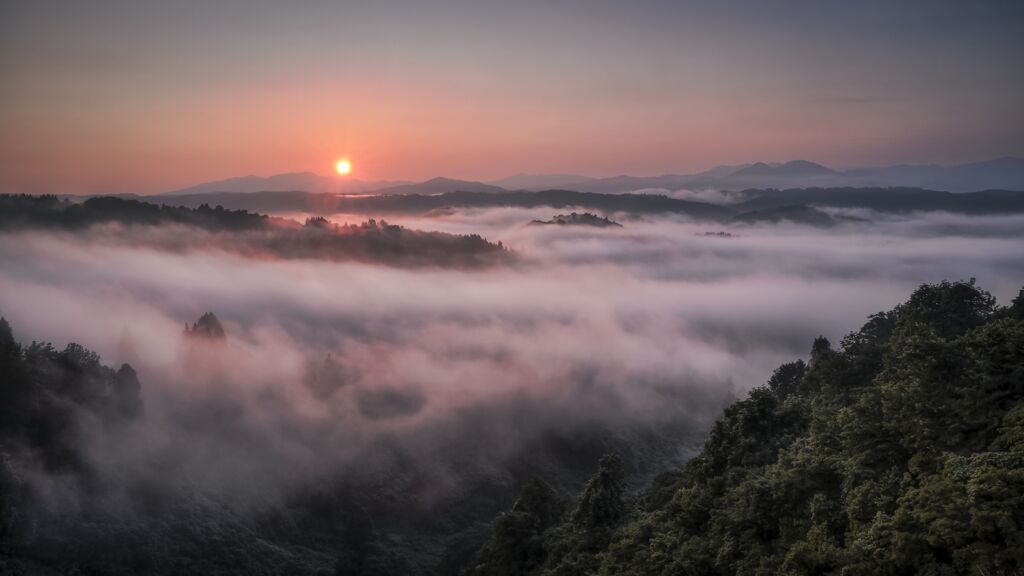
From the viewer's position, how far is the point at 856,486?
3488 centimetres

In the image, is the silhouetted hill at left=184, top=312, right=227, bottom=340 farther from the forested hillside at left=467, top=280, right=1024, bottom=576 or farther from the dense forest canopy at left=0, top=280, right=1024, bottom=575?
the forested hillside at left=467, top=280, right=1024, bottom=576

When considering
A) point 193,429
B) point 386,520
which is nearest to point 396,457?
point 386,520

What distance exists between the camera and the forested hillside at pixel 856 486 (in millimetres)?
27016

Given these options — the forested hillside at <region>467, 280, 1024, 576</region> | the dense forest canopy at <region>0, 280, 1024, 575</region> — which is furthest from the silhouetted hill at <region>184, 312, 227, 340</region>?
the forested hillside at <region>467, 280, 1024, 576</region>

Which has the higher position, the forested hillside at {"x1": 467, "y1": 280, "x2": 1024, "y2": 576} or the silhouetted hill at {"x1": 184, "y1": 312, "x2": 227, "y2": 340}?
the forested hillside at {"x1": 467, "y1": 280, "x2": 1024, "y2": 576}

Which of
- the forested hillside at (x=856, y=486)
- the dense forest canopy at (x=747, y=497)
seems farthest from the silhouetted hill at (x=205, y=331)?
the forested hillside at (x=856, y=486)

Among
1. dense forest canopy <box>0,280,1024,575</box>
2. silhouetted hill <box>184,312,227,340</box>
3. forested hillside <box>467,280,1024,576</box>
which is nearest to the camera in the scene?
forested hillside <box>467,280,1024,576</box>

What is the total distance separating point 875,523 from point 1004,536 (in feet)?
16.2

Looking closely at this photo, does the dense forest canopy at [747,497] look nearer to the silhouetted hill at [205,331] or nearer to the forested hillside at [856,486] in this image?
the forested hillside at [856,486]

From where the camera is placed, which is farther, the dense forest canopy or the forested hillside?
the dense forest canopy

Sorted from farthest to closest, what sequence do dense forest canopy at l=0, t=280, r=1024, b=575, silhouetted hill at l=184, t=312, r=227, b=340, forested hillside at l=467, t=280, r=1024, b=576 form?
silhouetted hill at l=184, t=312, r=227, b=340 → dense forest canopy at l=0, t=280, r=1024, b=575 → forested hillside at l=467, t=280, r=1024, b=576

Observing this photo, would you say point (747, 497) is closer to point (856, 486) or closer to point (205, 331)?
point (856, 486)

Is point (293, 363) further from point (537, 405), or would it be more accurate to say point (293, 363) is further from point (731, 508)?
point (731, 508)

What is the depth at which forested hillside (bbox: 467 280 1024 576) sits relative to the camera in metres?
27.0
